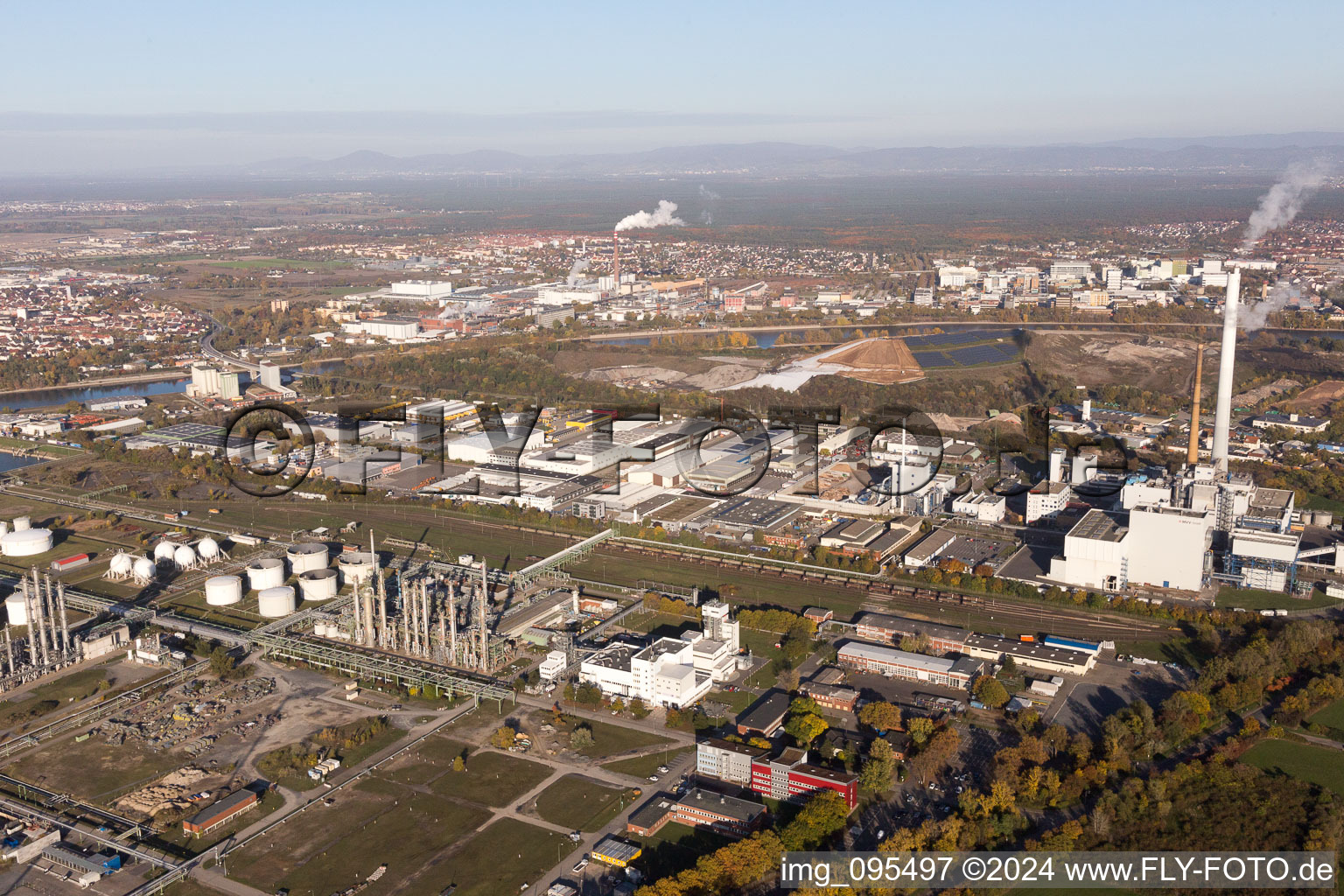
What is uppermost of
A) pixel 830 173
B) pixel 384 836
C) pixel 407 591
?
pixel 830 173

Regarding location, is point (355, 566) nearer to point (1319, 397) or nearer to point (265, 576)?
point (265, 576)

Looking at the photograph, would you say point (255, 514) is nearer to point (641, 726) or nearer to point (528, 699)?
point (528, 699)

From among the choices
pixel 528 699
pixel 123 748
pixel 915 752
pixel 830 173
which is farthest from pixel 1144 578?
pixel 830 173

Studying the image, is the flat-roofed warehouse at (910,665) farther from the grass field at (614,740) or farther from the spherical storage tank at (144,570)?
the spherical storage tank at (144,570)

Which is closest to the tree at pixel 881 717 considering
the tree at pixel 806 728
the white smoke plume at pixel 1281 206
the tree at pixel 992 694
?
the tree at pixel 806 728

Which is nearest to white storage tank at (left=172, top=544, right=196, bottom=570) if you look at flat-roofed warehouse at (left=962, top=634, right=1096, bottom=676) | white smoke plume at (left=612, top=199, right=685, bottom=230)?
flat-roofed warehouse at (left=962, top=634, right=1096, bottom=676)

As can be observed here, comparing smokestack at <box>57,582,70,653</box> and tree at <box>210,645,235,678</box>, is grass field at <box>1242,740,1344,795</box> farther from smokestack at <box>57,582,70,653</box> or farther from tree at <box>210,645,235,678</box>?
smokestack at <box>57,582,70,653</box>
